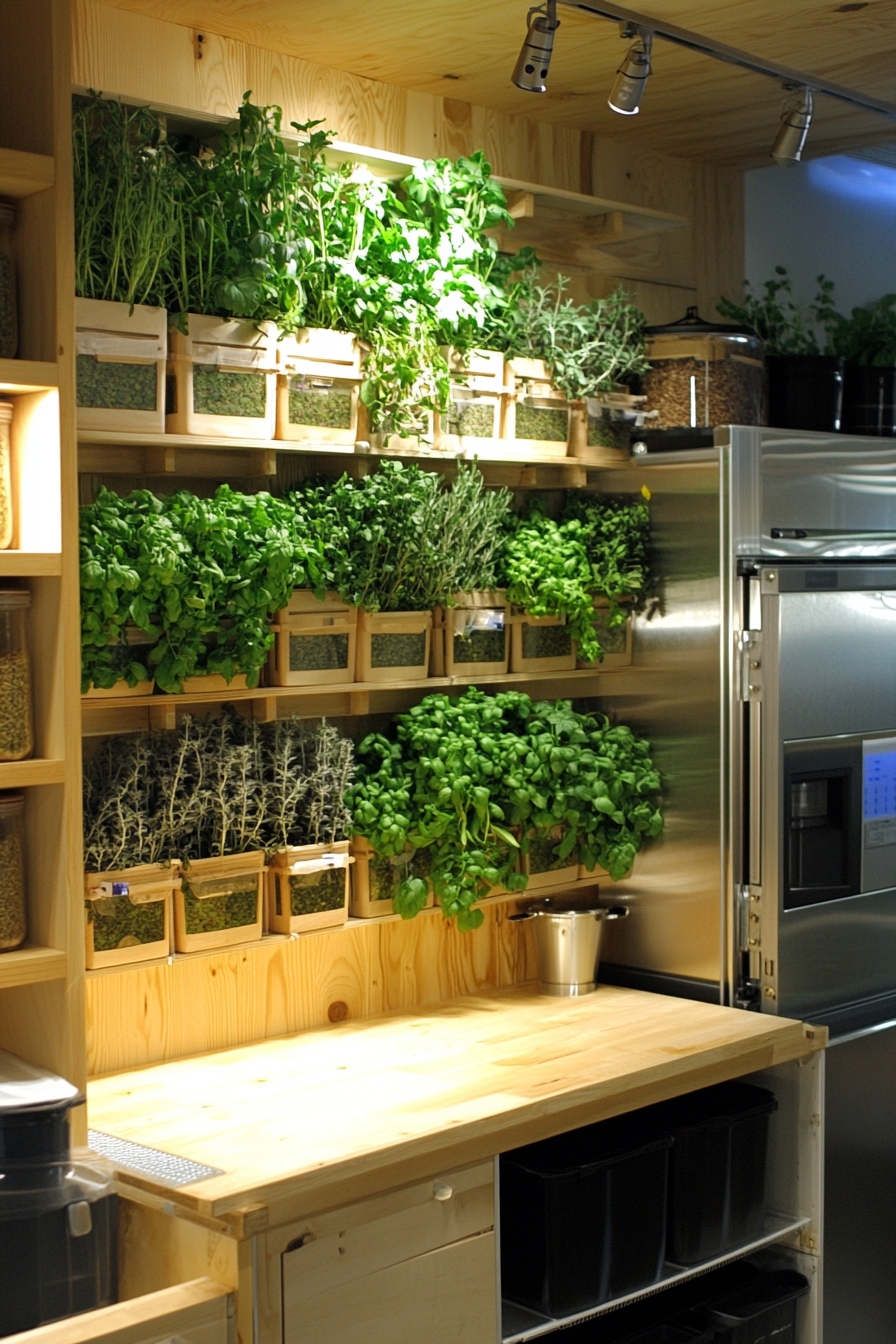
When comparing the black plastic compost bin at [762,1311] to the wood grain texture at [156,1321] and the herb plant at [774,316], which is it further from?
the herb plant at [774,316]

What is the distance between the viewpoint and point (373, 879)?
10.1 feet

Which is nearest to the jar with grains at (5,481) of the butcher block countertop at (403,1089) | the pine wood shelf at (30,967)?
the pine wood shelf at (30,967)

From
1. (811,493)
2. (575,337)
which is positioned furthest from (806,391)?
(575,337)

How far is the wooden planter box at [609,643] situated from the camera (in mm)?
3508

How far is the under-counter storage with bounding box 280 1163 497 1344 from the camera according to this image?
2.27m

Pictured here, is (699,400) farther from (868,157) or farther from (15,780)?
(15,780)

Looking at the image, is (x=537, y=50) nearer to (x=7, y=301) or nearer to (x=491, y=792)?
(x=7, y=301)

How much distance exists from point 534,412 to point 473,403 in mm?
185

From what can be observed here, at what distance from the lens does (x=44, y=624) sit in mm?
2256

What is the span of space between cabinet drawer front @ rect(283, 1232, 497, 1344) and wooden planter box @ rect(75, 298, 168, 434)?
1.45 metres

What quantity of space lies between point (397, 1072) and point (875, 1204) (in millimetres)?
1326

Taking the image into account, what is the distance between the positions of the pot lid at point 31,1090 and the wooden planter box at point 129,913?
395 millimetres

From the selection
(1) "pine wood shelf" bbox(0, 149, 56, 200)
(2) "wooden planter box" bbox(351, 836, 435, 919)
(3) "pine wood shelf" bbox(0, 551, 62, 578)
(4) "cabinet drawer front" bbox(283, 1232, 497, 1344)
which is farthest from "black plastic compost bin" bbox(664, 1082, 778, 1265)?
(1) "pine wood shelf" bbox(0, 149, 56, 200)

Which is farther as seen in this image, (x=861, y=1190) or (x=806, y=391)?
(x=806, y=391)
